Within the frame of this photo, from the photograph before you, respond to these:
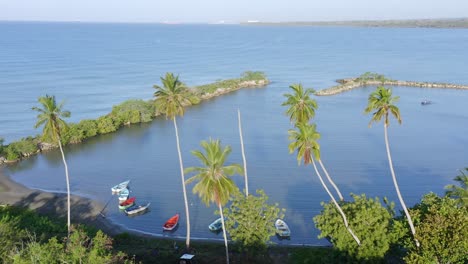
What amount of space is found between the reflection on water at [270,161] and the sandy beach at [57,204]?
165 cm

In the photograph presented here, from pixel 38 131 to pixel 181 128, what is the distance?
87.6 feet

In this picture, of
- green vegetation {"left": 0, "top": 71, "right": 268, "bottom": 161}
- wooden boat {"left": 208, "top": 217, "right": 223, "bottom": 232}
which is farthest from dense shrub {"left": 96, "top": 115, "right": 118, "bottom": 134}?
wooden boat {"left": 208, "top": 217, "right": 223, "bottom": 232}

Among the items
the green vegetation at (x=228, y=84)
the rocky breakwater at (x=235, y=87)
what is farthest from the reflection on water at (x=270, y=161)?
the green vegetation at (x=228, y=84)

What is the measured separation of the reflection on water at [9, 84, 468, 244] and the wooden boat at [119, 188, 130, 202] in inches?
39.4

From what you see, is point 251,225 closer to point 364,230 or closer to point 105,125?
point 364,230

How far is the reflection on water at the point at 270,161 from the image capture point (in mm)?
46312

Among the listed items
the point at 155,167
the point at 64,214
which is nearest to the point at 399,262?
the point at 64,214

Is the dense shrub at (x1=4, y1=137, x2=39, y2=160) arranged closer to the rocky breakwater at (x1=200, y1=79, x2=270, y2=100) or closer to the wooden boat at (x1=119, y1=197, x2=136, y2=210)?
the wooden boat at (x1=119, y1=197, x2=136, y2=210)

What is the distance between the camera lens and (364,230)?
2791cm

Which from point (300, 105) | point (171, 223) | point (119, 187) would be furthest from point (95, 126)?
point (300, 105)

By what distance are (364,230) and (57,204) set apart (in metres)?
34.3

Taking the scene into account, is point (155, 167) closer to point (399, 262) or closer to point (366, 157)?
point (366, 157)

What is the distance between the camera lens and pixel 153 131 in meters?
75.4

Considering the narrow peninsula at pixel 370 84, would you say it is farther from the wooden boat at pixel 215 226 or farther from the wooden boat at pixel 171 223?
the wooden boat at pixel 171 223
